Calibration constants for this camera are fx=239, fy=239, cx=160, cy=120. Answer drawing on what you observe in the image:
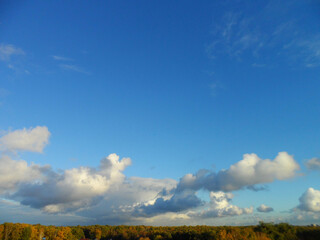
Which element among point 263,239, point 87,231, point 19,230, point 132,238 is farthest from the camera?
point 87,231

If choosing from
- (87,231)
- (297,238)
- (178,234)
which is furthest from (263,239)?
(87,231)

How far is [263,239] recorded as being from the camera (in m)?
56.3

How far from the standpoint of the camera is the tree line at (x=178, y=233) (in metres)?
63.9

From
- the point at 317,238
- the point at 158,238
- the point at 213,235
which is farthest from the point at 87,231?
the point at 317,238

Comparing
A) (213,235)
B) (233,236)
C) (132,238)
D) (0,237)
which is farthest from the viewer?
(132,238)

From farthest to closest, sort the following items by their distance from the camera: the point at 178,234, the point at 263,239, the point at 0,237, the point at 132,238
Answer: the point at 132,238, the point at 0,237, the point at 178,234, the point at 263,239

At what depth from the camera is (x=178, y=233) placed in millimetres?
108750

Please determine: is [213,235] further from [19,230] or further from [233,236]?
[19,230]

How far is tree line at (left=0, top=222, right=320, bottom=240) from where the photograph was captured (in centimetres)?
6394

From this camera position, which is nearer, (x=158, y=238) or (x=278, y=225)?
(x=278, y=225)

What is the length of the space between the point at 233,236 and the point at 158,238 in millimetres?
57222

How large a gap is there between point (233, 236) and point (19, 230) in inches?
4728

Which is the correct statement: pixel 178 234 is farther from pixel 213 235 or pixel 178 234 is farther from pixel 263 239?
pixel 263 239

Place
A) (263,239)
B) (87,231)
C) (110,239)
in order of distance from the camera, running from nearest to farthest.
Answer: (263,239)
(110,239)
(87,231)
